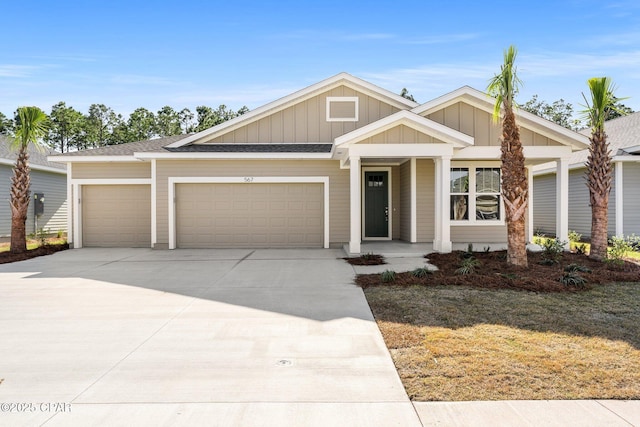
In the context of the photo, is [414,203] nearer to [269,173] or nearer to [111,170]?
[269,173]

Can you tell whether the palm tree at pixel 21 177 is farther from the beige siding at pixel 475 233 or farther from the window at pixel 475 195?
the beige siding at pixel 475 233

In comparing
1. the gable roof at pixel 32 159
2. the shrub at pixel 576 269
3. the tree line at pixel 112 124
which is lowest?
the shrub at pixel 576 269

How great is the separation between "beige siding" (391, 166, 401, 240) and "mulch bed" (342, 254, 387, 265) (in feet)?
12.4

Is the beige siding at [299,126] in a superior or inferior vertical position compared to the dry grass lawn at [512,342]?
superior

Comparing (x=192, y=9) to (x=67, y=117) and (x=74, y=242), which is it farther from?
(x=67, y=117)

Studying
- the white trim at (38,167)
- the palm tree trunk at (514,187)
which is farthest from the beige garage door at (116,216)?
the palm tree trunk at (514,187)

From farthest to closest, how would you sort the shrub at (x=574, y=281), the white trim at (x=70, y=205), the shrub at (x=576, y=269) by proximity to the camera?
1. the white trim at (x=70, y=205)
2. the shrub at (x=576, y=269)
3. the shrub at (x=574, y=281)

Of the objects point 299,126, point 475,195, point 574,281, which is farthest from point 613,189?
point 299,126

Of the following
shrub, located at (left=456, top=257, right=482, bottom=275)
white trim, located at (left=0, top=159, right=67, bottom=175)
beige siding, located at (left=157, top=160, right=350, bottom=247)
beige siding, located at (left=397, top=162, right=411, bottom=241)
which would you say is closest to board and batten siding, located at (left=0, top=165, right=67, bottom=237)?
white trim, located at (left=0, top=159, right=67, bottom=175)

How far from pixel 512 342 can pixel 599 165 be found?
23.8 feet

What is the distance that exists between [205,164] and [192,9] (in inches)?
194

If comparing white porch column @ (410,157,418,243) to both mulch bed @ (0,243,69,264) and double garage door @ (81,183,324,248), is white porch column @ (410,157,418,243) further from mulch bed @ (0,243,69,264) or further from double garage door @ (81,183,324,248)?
mulch bed @ (0,243,69,264)

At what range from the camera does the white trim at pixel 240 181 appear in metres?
12.7

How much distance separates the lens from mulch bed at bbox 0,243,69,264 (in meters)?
10.9
